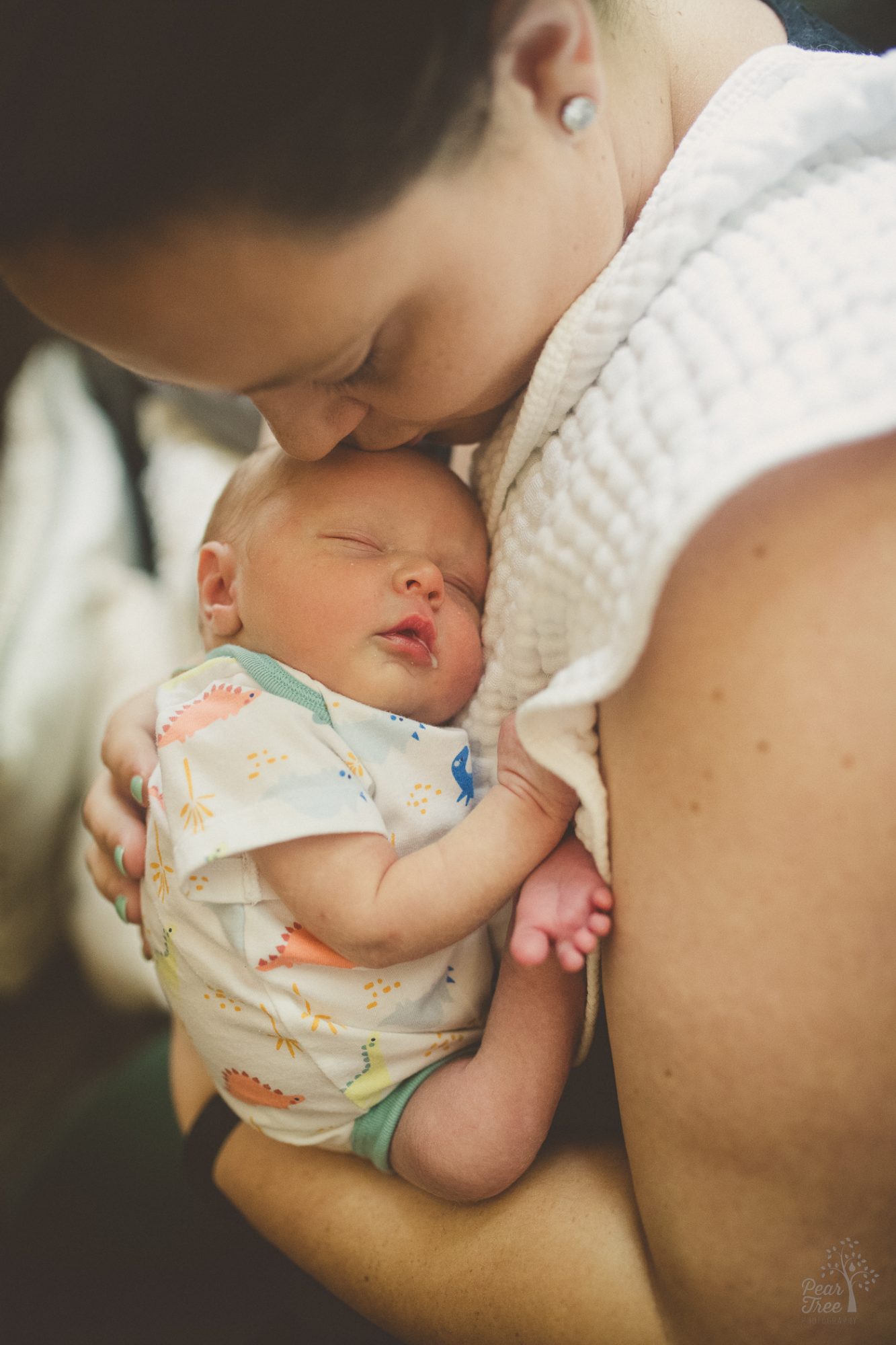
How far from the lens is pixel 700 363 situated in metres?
0.53

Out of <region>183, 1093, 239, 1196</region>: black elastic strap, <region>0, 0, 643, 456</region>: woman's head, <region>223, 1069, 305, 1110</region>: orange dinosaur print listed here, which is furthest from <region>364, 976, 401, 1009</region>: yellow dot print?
<region>0, 0, 643, 456</region>: woman's head

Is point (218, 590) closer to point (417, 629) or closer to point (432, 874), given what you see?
point (417, 629)

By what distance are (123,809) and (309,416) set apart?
0.53 m

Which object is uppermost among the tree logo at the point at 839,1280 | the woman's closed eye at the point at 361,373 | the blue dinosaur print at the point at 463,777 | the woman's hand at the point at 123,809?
the woman's closed eye at the point at 361,373

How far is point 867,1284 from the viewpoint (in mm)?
528

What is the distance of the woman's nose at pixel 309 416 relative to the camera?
0.67m

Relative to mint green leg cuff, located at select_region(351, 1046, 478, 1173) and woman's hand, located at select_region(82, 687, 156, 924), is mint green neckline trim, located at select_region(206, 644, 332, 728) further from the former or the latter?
mint green leg cuff, located at select_region(351, 1046, 478, 1173)

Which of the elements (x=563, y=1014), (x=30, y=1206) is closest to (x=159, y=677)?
(x=30, y=1206)

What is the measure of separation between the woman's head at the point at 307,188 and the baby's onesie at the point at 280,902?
0.86 feet

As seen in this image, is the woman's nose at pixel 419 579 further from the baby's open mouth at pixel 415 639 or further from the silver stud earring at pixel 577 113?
the silver stud earring at pixel 577 113

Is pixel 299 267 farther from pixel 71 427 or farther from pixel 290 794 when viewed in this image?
pixel 71 427

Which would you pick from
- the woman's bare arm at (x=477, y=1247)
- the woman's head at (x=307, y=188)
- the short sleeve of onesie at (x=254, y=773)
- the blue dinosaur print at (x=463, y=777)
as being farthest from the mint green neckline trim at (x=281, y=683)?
the woman's bare arm at (x=477, y=1247)

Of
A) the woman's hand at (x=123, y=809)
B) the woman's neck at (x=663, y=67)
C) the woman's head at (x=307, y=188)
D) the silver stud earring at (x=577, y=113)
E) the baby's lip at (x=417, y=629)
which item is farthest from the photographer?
the woman's hand at (x=123, y=809)

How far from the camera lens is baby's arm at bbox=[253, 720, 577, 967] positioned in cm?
67
